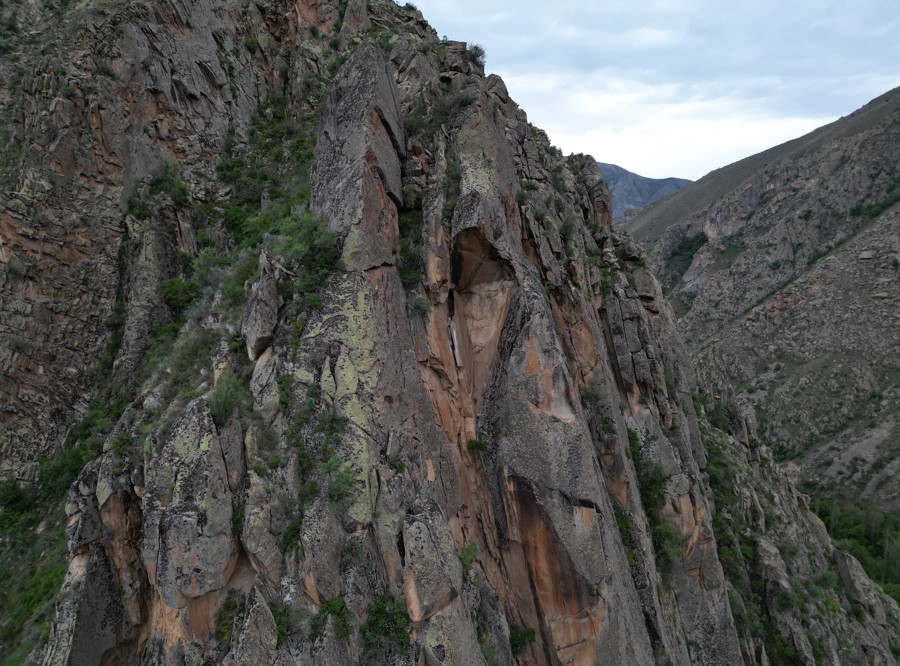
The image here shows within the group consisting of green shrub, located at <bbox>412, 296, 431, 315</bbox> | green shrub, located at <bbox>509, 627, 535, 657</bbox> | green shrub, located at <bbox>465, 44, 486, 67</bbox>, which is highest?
green shrub, located at <bbox>465, 44, 486, 67</bbox>

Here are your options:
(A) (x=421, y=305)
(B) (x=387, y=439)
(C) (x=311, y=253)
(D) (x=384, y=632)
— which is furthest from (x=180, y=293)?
(D) (x=384, y=632)

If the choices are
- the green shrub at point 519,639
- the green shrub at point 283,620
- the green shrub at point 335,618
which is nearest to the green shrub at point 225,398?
the green shrub at point 283,620

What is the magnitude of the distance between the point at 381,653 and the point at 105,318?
Answer: 1972cm

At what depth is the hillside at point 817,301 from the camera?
63.5 m

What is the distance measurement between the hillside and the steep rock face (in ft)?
101

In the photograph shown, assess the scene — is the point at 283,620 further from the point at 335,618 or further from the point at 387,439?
the point at 387,439

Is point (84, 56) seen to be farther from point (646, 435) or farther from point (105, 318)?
point (646, 435)

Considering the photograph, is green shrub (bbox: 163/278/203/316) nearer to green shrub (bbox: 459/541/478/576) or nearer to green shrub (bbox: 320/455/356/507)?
green shrub (bbox: 320/455/356/507)

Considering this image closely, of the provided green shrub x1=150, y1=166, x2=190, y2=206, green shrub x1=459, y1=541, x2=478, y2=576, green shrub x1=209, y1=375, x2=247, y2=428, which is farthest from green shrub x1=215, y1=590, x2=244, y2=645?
green shrub x1=150, y1=166, x2=190, y2=206

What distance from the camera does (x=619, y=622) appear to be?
625 inches

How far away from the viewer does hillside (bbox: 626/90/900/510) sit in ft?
208

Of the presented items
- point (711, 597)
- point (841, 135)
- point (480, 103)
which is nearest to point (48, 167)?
point (480, 103)

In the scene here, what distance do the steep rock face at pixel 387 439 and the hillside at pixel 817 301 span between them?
30709 mm

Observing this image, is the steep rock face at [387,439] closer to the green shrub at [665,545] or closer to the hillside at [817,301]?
the green shrub at [665,545]
